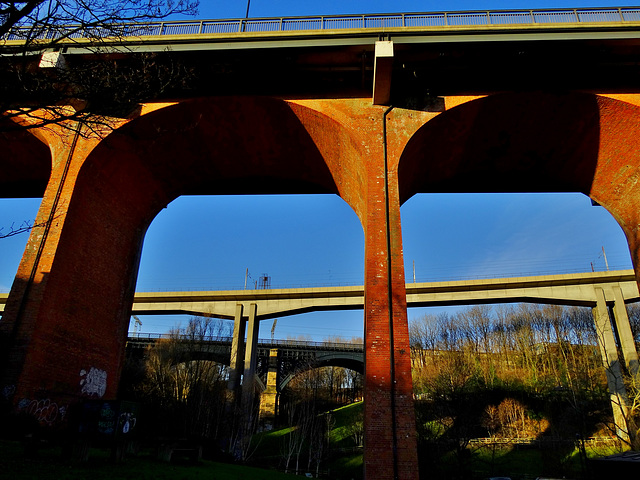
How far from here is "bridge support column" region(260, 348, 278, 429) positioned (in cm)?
4466

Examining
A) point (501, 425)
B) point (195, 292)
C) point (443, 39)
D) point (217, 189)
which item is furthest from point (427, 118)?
point (195, 292)

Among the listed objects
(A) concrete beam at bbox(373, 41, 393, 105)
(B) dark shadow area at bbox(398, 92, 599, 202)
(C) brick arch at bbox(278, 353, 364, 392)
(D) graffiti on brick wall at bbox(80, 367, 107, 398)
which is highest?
(A) concrete beam at bbox(373, 41, 393, 105)

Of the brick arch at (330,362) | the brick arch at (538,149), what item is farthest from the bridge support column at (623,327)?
the brick arch at (330,362)

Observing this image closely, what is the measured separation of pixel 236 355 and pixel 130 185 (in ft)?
65.4

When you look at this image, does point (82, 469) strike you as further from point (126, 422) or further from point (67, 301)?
point (67, 301)

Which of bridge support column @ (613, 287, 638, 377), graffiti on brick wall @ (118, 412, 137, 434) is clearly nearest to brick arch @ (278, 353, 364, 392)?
bridge support column @ (613, 287, 638, 377)

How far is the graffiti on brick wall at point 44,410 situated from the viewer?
874 cm

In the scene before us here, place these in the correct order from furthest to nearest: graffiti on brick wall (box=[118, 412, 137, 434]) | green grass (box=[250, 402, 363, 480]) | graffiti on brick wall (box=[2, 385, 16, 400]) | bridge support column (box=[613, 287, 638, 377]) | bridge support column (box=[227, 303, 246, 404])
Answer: bridge support column (box=[227, 303, 246, 404]) < bridge support column (box=[613, 287, 638, 377]) < green grass (box=[250, 402, 363, 480]) < graffiti on brick wall (box=[2, 385, 16, 400]) < graffiti on brick wall (box=[118, 412, 137, 434])

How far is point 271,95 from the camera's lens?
11227 millimetres

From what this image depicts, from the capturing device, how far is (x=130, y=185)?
12.7 m

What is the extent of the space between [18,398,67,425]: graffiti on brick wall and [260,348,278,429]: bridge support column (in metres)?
36.6

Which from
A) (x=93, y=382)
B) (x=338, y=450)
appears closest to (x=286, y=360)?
(x=338, y=450)

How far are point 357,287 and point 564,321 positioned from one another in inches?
817

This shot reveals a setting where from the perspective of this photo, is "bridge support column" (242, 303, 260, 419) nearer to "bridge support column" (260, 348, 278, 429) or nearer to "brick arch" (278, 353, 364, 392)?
"brick arch" (278, 353, 364, 392)
